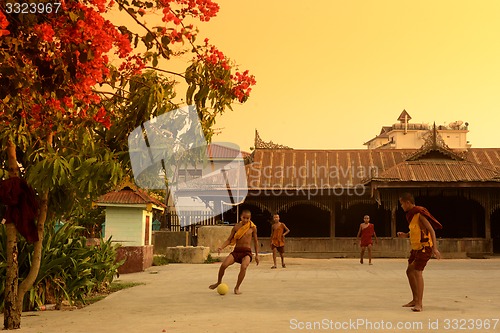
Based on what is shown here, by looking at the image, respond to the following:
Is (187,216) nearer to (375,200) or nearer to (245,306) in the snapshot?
(375,200)

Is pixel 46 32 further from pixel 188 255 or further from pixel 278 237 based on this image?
pixel 188 255

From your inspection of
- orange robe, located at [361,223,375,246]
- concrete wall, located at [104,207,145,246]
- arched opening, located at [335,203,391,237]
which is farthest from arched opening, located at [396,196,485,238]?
concrete wall, located at [104,207,145,246]

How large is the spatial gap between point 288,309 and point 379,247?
19985 mm

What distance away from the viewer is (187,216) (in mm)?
31875

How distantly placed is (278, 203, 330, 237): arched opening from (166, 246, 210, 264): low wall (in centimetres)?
893

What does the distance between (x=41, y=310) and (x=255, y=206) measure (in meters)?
22.8

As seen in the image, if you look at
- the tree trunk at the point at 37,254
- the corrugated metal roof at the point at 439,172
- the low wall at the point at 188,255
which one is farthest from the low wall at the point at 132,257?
the corrugated metal roof at the point at 439,172

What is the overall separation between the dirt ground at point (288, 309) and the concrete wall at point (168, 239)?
13973 millimetres

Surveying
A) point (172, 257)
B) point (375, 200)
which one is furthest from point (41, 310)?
point (375, 200)

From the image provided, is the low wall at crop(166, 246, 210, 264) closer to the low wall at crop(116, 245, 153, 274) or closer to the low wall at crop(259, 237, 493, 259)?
the low wall at crop(116, 245, 153, 274)

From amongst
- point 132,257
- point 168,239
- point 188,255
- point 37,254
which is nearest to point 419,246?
point 37,254

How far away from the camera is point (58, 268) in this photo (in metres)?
10.7

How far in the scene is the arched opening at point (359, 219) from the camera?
106 ft

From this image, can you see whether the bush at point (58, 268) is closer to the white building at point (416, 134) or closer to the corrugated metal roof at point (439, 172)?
the corrugated metal roof at point (439, 172)
